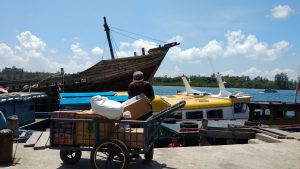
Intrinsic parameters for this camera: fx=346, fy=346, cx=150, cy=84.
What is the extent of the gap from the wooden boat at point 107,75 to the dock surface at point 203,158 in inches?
669

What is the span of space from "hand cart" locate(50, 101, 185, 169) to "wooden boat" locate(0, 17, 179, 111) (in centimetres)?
1879

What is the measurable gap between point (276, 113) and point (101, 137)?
12.3m

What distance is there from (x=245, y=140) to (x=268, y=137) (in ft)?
4.08

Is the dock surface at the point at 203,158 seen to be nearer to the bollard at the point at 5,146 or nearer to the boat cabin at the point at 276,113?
the bollard at the point at 5,146

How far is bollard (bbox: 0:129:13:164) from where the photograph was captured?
7102 mm

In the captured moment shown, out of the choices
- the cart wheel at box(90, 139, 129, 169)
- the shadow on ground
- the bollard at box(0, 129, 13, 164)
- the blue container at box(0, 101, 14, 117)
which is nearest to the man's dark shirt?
the shadow on ground

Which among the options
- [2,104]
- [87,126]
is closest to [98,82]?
[2,104]

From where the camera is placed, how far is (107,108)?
6379 millimetres

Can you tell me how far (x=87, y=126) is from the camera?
6.67 meters

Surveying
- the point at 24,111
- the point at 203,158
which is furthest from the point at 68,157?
the point at 24,111

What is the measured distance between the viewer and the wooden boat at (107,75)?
25469mm

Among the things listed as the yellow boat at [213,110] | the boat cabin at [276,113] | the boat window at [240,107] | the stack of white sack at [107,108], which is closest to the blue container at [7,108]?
the yellow boat at [213,110]

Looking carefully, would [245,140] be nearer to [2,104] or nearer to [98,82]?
[2,104]

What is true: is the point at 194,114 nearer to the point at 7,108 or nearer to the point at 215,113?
the point at 215,113
